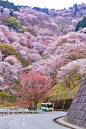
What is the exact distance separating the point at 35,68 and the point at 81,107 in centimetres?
4346

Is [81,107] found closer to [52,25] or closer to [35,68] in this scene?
[35,68]

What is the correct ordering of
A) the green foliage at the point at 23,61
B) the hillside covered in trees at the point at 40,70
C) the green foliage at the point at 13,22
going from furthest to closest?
1. the green foliage at the point at 13,22
2. the green foliage at the point at 23,61
3. the hillside covered in trees at the point at 40,70

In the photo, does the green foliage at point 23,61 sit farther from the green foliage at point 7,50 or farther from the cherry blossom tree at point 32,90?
the cherry blossom tree at point 32,90

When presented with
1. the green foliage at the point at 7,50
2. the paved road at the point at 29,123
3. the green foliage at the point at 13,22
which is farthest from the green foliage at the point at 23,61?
the paved road at the point at 29,123

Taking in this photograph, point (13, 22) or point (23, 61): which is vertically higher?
point (13, 22)

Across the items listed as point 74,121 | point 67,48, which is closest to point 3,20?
point 67,48

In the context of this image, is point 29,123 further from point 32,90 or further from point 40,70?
point 40,70

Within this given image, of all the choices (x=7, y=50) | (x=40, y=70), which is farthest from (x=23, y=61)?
(x=40, y=70)

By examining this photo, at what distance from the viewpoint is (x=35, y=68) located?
184 feet

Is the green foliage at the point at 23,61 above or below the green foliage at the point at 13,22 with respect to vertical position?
below

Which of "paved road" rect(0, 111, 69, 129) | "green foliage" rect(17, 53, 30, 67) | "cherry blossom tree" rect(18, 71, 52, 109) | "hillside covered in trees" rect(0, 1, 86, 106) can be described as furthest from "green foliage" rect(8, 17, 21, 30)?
"paved road" rect(0, 111, 69, 129)

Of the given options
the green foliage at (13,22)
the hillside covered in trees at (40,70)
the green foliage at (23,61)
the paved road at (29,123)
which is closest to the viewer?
the paved road at (29,123)

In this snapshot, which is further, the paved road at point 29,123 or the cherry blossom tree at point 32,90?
the cherry blossom tree at point 32,90

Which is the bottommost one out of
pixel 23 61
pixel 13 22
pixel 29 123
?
pixel 29 123
